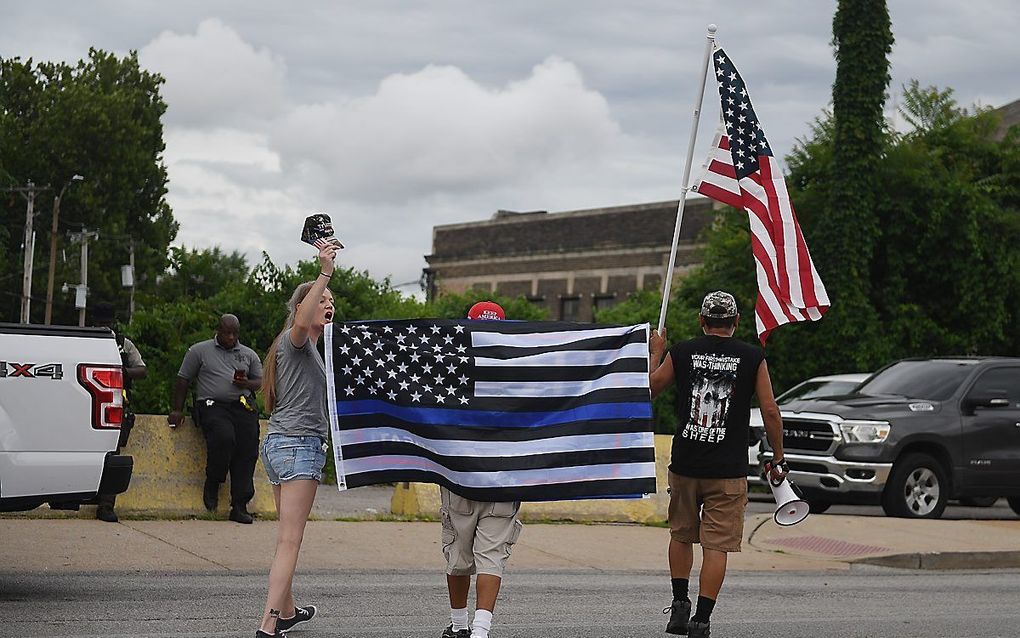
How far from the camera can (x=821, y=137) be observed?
32375 mm

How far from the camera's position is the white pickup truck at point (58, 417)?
8.31 m

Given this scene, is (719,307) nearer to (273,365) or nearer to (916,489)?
(273,365)

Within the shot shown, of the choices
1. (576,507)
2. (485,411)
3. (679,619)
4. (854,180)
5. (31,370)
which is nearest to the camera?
(485,411)

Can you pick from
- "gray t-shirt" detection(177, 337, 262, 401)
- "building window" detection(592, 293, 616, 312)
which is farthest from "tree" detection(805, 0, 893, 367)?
"building window" detection(592, 293, 616, 312)

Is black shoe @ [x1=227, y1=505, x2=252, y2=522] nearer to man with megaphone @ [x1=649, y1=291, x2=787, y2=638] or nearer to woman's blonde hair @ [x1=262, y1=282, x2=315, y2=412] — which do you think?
woman's blonde hair @ [x1=262, y1=282, x2=315, y2=412]

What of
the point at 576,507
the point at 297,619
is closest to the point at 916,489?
the point at 576,507

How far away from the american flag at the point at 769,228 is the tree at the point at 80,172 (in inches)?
2519

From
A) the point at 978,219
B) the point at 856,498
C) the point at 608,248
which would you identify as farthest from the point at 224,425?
the point at 608,248

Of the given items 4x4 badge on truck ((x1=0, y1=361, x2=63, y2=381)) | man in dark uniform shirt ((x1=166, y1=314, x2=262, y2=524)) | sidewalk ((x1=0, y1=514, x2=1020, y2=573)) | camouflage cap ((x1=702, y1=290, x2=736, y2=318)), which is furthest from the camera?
man in dark uniform shirt ((x1=166, y1=314, x2=262, y2=524))

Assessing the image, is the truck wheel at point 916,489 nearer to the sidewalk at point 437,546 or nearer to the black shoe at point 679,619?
the sidewalk at point 437,546

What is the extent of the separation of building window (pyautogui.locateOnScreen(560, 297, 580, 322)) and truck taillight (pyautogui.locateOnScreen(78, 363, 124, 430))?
158 ft

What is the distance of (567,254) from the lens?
5688 centimetres

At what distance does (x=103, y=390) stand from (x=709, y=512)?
372 centimetres

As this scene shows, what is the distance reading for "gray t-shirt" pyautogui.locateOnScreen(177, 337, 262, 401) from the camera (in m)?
12.6
